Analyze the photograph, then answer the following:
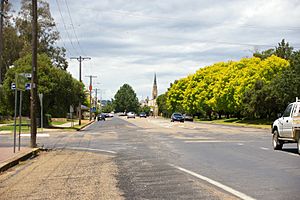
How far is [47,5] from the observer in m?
68.1

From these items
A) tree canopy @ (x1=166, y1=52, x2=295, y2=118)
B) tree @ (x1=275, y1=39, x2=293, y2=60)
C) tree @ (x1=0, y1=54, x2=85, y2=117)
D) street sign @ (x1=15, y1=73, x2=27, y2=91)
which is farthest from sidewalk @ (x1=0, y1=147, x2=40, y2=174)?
tree @ (x1=275, y1=39, x2=293, y2=60)

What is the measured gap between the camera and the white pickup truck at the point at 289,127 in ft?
60.6

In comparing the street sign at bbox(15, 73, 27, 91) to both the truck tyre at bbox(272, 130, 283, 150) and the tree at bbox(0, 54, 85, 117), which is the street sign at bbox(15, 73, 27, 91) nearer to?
the truck tyre at bbox(272, 130, 283, 150)

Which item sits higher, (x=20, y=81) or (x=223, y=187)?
(x=20, y=81)

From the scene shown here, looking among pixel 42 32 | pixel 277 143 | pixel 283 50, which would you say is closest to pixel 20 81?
pixel 277 143

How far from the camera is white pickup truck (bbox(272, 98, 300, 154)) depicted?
1847cm

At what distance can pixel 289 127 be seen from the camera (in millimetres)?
19000

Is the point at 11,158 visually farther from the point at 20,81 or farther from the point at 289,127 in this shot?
the point at 289,127

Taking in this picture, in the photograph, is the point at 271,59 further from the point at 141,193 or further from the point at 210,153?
the point at 141,193

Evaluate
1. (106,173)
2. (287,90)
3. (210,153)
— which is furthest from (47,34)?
(106,173)

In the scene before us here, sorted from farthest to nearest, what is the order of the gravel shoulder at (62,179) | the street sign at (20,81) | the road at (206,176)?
the street sign at (20,81) → the gravel shoulder at (62,179) → the road at (206,176)

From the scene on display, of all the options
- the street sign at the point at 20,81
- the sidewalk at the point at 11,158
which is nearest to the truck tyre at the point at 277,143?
the sidewalk at the point at 11,158

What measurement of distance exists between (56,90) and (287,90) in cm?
2700

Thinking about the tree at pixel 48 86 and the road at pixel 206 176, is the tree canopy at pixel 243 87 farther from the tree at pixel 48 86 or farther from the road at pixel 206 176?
the road at pixel 206 176
